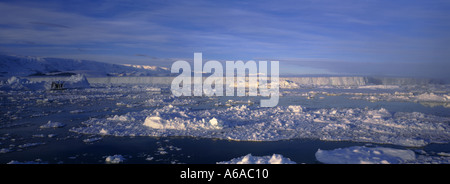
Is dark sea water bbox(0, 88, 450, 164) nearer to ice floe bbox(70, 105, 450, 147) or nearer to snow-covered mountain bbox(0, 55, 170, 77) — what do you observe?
ice floe bbox(70, 105, 450, 147)

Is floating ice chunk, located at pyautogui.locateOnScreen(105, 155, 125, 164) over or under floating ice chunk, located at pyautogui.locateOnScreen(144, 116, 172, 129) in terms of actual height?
under

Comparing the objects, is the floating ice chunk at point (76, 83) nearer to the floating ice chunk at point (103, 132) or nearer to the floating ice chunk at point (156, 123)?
the floating ice chunk at point (156, 123)

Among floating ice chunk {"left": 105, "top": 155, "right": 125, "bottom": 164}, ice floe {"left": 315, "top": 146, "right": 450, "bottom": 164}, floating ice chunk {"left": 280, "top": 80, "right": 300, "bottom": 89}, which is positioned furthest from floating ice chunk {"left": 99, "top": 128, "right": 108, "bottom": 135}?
floating ice chunk {"left": 280, "top": 80, "right": 300, "bottom": 89}

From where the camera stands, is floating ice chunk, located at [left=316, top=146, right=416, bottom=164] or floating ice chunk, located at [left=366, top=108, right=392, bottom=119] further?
floating ice chunk, located at [left=366, top=108, right=392, bottom=119]

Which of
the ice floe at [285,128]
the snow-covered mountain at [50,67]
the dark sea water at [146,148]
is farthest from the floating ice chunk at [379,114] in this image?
the snow-covered mountain at [50,67]
